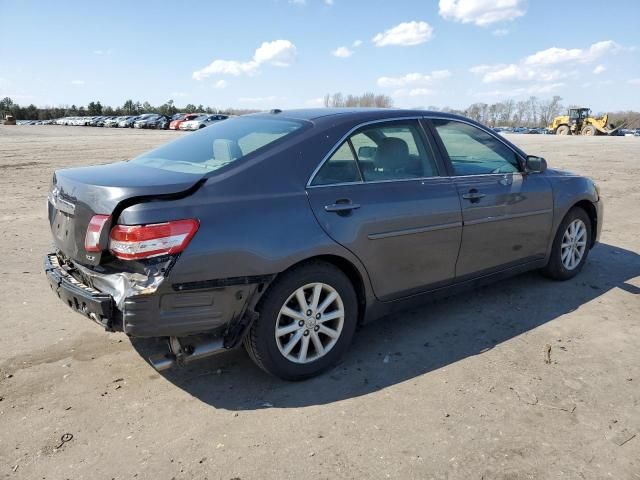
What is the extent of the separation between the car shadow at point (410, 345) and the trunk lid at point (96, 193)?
3.29ft

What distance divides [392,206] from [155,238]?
1624 mm

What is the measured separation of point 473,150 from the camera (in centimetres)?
448

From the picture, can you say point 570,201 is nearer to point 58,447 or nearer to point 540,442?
point 540,442

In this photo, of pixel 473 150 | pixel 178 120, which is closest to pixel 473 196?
pixel 473 150

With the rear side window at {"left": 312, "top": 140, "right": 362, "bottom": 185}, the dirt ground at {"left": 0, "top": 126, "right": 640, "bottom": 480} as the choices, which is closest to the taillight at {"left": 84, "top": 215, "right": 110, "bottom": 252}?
the dirt ground at {"left": 0, "top": 126, "right": 640, "bottom": 480}

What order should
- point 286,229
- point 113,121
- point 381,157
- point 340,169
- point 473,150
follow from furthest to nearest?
1. point 113,121
2. point 473,150
3. point 381,157
4. point 340,169
5. point 286,229

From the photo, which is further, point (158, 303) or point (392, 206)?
point (392, 206)

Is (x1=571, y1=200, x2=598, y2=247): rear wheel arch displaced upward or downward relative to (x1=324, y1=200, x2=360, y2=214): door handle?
downward

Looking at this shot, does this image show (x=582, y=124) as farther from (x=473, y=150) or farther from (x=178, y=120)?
(x=473, y=150)

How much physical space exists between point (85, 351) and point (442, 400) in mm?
2491

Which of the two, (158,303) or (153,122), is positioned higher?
(153,122)

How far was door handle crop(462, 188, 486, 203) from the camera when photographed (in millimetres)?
4116

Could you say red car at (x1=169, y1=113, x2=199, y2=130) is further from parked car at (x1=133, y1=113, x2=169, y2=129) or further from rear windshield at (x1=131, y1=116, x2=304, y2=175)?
rear windshield at (x1=131, y1=116, x2=304, y2=175)

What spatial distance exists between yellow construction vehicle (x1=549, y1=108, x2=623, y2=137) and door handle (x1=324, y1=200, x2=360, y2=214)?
4954 cm
